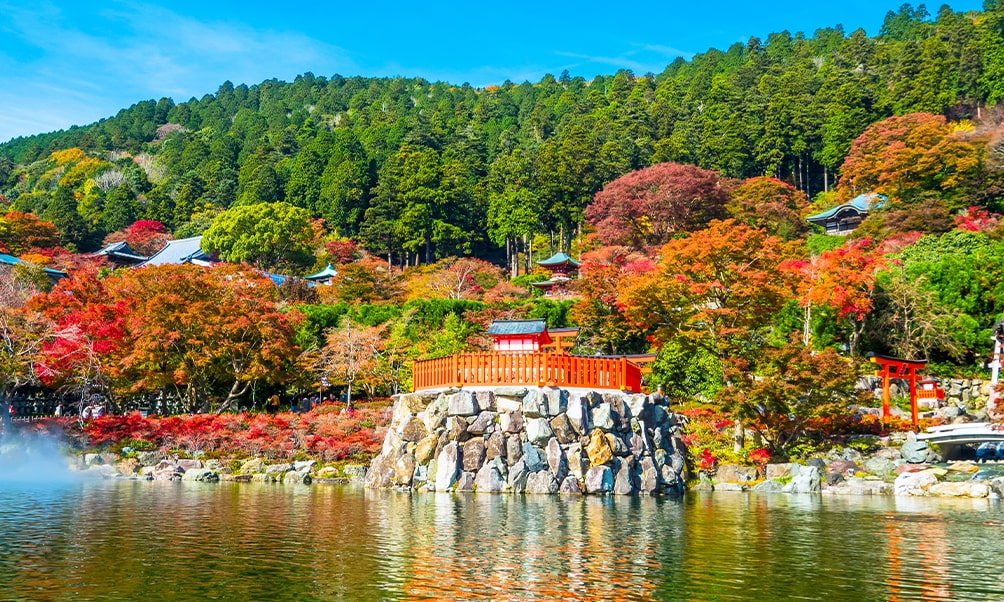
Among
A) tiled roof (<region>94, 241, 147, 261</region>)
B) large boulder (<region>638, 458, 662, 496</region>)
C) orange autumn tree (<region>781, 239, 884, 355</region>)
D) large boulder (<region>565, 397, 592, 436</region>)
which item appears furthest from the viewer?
tiled roof (<region>94, 241, 147, 261</region>)

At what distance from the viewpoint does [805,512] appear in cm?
1530

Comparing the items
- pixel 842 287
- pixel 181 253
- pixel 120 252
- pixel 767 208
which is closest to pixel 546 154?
pixel 767 208

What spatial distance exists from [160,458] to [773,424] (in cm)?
1742

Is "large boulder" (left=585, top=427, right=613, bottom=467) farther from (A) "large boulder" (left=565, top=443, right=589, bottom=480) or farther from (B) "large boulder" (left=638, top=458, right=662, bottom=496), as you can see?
(B) "large boulder" (left=638, top=458, right=662, bottom=496)

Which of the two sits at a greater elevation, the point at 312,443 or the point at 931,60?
the point at 931,60

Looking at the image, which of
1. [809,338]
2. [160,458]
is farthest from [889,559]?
[809,338]

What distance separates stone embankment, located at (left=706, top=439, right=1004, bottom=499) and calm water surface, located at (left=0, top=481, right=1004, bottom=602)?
2.43 metres

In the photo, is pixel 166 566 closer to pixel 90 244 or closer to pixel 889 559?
pixel 889 559

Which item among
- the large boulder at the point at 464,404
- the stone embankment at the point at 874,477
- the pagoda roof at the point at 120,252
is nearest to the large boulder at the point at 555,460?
the large boulder at the point at 464,404

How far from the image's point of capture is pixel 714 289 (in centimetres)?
2769

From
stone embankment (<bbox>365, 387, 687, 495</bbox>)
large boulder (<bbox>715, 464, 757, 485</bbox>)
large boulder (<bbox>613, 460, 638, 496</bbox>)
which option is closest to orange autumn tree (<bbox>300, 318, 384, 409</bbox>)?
stone embankment (<bbox>365, 387, 687, 495</bbox>)

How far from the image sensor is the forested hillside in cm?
5778

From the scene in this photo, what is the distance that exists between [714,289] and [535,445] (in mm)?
12300

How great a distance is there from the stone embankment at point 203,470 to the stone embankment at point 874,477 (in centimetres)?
988
